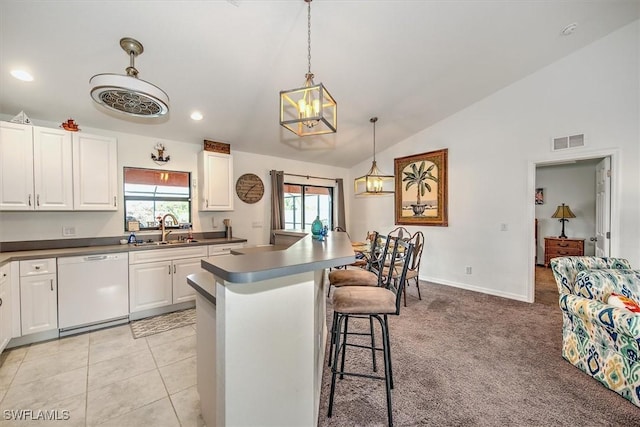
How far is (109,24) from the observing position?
2117mm

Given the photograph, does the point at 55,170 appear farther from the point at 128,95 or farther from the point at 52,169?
the point at 128,95

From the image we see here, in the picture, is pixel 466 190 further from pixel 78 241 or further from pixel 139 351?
pixel 78 241

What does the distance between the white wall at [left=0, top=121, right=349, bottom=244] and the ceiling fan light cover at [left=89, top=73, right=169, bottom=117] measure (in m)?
1.78

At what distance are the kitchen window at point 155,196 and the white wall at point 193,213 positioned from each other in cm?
8

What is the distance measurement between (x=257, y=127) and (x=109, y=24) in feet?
6.82

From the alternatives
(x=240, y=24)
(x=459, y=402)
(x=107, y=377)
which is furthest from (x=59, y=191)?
(x=459, y=402)

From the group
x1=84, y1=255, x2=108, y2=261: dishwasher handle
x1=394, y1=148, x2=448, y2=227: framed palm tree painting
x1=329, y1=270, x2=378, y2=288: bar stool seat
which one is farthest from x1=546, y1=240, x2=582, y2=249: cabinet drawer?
x1=84, y1=255, x2=108, y2=261: dishwasher handle

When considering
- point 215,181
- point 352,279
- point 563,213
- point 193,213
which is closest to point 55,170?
point 193,213

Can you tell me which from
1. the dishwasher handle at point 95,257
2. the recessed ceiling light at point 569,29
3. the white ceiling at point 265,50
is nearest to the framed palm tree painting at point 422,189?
the white ceiling at point 265,50

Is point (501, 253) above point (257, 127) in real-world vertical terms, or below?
below

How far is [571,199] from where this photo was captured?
5.81m

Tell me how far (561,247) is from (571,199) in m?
1.13

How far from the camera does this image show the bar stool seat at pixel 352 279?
219 centimetres

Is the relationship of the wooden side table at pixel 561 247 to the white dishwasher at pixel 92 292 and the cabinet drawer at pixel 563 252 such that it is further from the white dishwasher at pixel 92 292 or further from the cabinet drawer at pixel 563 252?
the white dishwasher at pixel 92 292
